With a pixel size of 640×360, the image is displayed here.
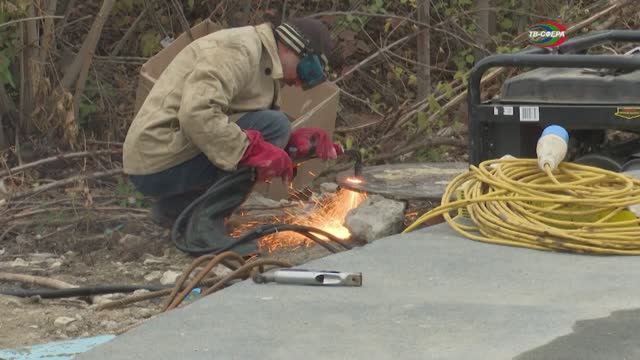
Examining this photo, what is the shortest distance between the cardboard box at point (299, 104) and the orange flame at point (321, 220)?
25 centimetres

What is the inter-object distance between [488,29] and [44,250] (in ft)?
16.4

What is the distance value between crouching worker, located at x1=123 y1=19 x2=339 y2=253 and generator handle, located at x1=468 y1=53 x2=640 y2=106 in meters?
1.74

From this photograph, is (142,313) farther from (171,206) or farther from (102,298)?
(171,206)

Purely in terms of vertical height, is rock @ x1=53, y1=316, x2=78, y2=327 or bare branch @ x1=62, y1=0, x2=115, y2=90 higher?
bare branch @ x1=62, y1=0, x2=115, y2=90

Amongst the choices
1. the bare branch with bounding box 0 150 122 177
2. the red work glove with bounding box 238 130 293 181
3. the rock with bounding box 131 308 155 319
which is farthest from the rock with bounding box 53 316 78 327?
the bare branch with bounding box 0 150 122 177

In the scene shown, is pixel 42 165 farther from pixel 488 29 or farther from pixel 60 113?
pixel 488 29

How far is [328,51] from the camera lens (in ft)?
21.6

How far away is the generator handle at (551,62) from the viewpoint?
4.49 metres

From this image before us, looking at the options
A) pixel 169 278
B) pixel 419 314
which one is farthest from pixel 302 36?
pixel 419 314

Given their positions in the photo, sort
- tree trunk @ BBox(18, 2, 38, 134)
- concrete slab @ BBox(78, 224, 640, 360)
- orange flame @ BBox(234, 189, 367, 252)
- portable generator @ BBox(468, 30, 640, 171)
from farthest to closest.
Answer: tree trunk @ BBox(18, 2, 38, 134) → orange flame @ BBox(234, 189, 367, 252) → portable generator @ BBox(468, 30, 640, 171) → concrete slab @ BBox(78, 224, 640, 360)

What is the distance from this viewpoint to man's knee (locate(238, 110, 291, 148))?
650 centimetres

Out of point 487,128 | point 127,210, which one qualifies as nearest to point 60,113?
point 127,210

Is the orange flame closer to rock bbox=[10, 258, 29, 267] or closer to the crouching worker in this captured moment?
the crouching worker

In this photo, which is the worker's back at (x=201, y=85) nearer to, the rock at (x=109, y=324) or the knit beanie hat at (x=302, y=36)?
the knit beanie hat at (x=302, y=36)
